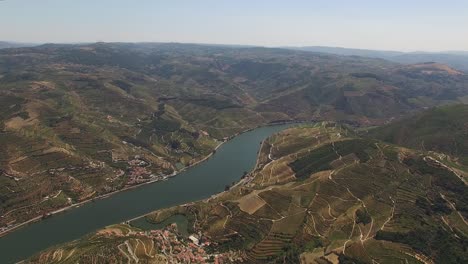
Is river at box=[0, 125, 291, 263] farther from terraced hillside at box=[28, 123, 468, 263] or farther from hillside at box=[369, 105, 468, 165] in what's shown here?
hillside at box=[369, 105, 468, 165]

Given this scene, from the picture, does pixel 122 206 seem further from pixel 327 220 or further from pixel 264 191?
pixel 327 220

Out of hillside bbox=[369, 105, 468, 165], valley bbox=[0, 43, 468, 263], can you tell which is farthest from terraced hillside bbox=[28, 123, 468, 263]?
hillside bbox=[369, 105, 468, 165]

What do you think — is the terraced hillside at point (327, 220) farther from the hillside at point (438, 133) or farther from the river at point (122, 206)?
the hillside at point (438, 133)

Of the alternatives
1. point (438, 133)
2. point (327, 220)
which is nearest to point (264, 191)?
point (327, 220)

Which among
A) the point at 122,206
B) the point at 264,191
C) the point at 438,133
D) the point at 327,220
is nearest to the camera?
the point at 327,220

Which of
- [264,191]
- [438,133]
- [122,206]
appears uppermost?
[438,133]

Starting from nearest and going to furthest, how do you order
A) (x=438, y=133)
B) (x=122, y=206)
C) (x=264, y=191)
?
1. (x=264, y=191)
2. (x=122, y=206)
3. (x=438, y=133)

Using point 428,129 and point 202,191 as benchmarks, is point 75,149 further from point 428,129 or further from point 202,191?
point 428,129
